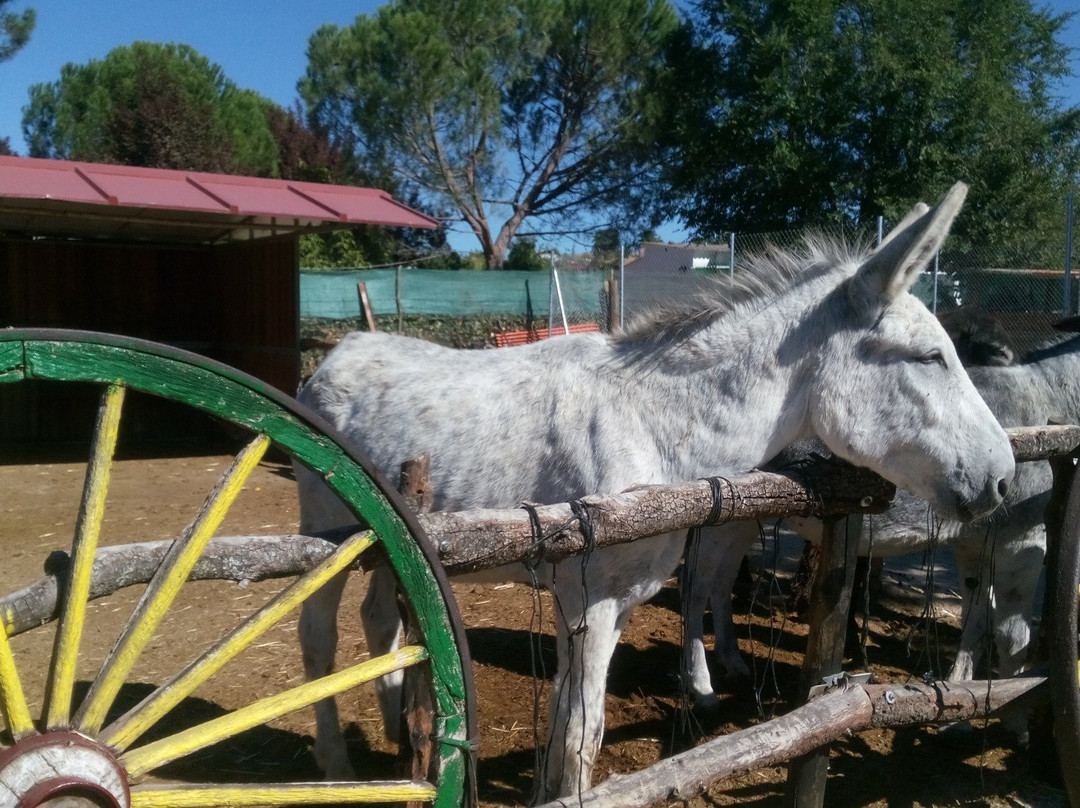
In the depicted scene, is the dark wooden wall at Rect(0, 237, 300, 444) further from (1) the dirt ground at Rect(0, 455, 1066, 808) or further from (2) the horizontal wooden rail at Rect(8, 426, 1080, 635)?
(2) the horizontal wooden rail at Rect(8, 426, 1080, 635)

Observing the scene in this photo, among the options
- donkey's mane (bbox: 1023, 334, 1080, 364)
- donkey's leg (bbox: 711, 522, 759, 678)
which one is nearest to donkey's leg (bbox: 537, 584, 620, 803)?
donkey's leg (bbox: 711, 522, 759, 678)

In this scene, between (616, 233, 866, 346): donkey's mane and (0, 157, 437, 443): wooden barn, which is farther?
(0, 157, 437, 443): wooden barn

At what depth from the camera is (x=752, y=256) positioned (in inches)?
126

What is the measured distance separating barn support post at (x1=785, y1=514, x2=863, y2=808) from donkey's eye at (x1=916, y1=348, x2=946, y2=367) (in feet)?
1.90

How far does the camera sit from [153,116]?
94.7ft

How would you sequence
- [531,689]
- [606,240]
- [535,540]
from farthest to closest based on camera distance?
[606,240] < [531,689] < [535,540]

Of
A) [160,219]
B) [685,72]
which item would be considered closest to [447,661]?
[160,219]

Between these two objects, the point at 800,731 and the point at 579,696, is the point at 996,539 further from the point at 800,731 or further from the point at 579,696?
the point at 579,696

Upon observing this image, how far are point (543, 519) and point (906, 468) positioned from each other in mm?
1404

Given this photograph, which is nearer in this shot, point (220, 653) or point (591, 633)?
point (220, 653)

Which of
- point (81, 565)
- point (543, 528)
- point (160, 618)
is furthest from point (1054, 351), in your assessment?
point (81, 565)

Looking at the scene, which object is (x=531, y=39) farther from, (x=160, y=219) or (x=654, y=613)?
(x=654, y=613)

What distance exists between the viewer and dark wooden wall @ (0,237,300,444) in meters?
11.9

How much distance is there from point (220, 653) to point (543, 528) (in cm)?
81
